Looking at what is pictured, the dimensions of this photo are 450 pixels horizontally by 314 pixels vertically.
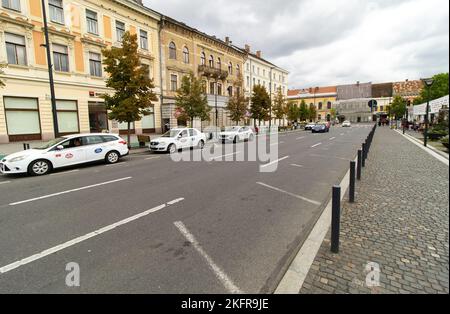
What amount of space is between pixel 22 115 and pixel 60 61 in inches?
216

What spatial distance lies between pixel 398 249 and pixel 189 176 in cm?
614

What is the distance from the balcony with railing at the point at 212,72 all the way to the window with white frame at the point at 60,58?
59.3ft

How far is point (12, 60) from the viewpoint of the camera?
18.0m

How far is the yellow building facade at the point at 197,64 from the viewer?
29.9 meters

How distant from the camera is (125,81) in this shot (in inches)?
634

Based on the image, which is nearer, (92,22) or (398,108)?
(92,22)

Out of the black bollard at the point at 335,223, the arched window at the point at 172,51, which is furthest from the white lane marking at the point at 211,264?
the arched window at the point at 172,51

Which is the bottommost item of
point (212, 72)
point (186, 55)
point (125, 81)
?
point (125, 81)

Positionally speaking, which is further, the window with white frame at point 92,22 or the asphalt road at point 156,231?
the window with white frame at point 92,22

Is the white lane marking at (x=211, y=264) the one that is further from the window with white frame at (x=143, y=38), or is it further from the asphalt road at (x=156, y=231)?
the window with white frame at (x=143, y=38)


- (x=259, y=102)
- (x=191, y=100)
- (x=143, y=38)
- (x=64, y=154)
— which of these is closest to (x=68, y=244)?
(x=64, y=154)

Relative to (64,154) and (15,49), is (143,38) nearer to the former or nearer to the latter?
(15,49)
